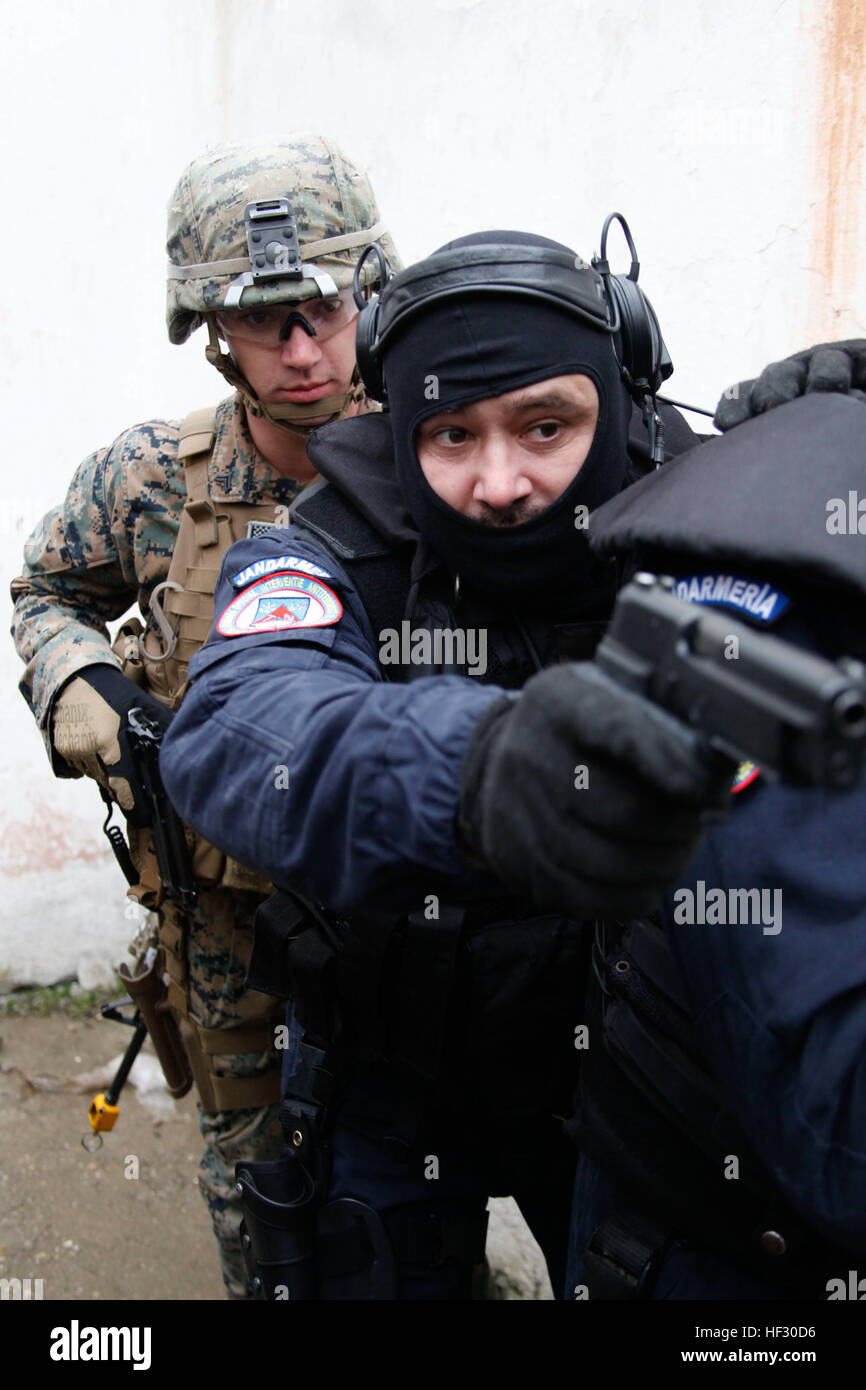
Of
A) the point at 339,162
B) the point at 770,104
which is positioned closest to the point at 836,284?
the point at 770,104

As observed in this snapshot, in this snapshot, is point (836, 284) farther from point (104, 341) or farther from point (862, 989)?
point (104, 341)

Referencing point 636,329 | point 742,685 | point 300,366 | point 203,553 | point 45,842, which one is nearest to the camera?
point 742,685

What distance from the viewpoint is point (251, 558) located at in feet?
4.87

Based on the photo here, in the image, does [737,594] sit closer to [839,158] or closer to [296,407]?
[296,407]

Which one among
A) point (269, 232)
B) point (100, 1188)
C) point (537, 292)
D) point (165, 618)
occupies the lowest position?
point (100, 1188)

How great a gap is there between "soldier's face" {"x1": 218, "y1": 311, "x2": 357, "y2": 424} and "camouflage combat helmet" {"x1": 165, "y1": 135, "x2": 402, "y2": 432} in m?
0.02

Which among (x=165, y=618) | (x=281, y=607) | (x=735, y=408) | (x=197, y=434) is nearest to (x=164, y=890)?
(x=165, y=618)

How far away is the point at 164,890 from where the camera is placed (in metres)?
2.40

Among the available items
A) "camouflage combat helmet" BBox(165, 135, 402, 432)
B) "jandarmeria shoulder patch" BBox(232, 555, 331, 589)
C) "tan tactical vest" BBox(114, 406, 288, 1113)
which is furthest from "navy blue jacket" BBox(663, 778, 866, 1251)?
"camouflage combat helmet" BBox(165, 135, 402, 432)

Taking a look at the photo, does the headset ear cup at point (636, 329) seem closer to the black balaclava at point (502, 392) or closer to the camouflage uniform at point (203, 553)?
the black balaclava at point (502, 392)

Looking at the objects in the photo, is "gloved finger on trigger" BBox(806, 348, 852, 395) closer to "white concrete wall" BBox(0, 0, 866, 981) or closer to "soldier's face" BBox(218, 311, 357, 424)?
"soldier's face" BBox(218, 311, 357, 424)

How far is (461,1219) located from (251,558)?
1.04 metres

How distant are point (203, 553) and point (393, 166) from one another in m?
1.50

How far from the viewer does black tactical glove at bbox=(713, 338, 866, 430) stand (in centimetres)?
118
